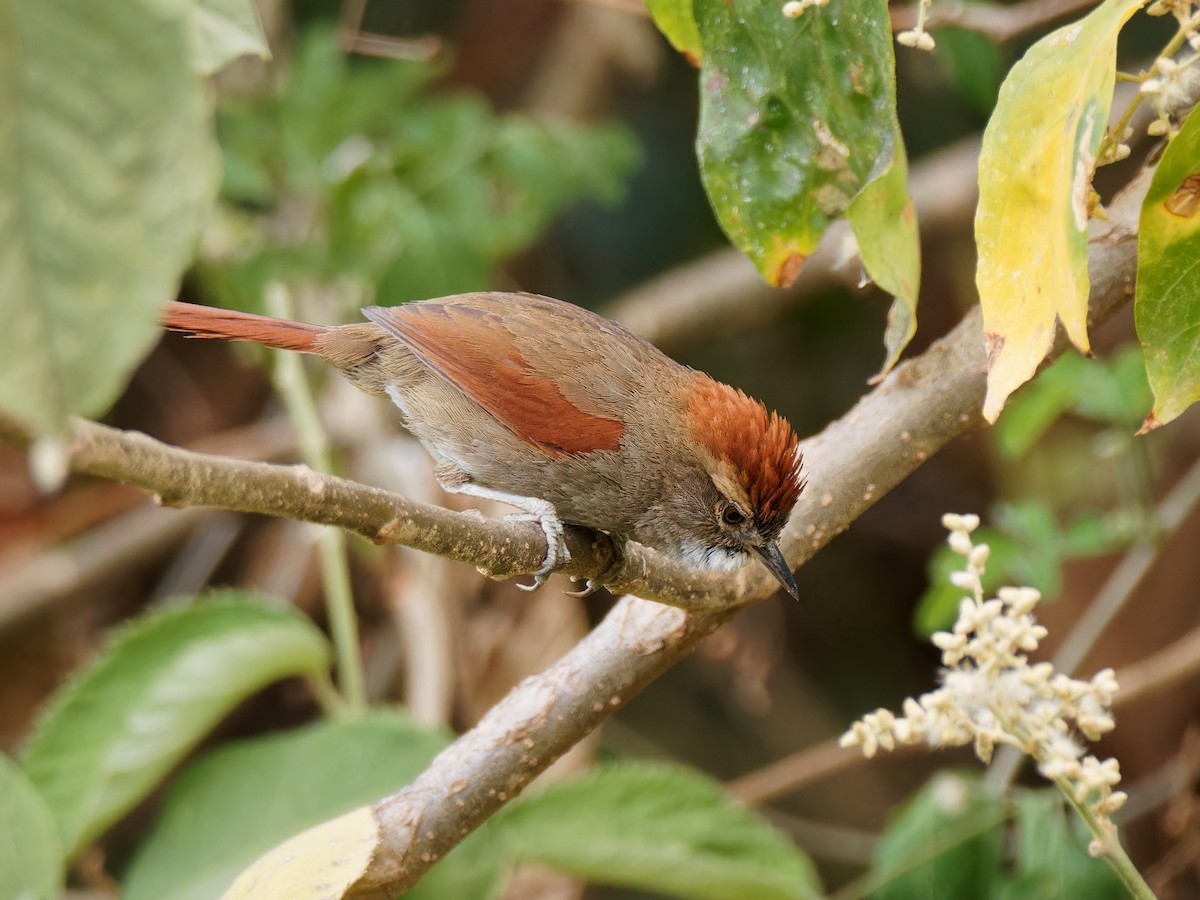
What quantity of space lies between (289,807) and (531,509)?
101cm

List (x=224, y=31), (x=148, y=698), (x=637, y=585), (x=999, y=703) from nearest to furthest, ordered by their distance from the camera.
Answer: (x=224, y=31) → (x=999, y=703) → (x=637, y=585) → (x=148, y=698)

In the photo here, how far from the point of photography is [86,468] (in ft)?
4.16

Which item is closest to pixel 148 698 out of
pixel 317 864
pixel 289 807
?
pixel 289 807

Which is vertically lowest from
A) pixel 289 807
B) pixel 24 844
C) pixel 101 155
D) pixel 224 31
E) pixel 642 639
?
pixel 289 807

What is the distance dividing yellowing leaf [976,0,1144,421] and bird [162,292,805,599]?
1.18 m

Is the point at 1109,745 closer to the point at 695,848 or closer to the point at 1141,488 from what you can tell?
the point at 1141,488

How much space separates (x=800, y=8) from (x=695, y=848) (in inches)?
75.1

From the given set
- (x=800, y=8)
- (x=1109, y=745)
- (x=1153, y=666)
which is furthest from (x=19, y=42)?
(x=1109, y=745)

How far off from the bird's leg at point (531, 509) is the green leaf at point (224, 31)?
3.36ft

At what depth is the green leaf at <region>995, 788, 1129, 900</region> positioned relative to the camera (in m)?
2.77

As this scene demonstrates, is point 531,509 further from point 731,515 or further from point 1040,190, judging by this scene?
point 1040,190

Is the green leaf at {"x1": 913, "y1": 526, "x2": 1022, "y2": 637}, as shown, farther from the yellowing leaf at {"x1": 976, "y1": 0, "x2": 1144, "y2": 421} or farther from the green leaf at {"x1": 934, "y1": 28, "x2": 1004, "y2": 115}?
the yellowing leaf at {"x1": 976, "y1": 0, "x2": 1144, "y2": 421}

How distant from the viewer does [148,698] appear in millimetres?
3119

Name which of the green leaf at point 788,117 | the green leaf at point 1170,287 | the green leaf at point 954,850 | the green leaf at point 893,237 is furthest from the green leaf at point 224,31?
the green leaf at point 954,850
